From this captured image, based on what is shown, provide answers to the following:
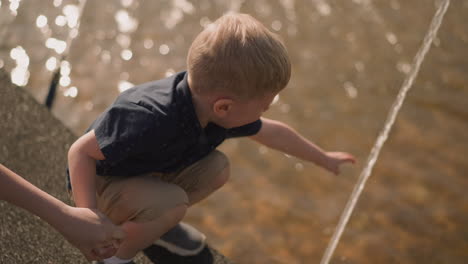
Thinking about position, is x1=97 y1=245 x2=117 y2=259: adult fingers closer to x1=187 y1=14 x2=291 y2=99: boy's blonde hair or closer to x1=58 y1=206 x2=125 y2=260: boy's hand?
x1=58 y1=206 x2=125 y2=260: boy's hand

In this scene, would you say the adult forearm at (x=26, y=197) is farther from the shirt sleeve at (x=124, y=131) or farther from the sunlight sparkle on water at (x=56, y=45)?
the sunlight sparkle on water at (x=56, y=45)

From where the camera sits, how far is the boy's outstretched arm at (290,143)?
7.15 ft

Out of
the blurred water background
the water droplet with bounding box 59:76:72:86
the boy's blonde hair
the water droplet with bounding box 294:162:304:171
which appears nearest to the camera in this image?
the boy's blonde hair

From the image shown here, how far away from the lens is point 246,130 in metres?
2.07

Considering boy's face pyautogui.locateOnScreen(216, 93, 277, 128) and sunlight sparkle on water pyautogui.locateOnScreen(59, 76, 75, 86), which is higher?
boy's face pyautogui.locateOnScreen(216, 93, 277, 128)

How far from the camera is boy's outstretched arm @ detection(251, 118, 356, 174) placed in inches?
85.8

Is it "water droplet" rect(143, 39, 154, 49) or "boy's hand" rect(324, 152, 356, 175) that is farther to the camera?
"water droplet" rect(143, 39, 154, 49)

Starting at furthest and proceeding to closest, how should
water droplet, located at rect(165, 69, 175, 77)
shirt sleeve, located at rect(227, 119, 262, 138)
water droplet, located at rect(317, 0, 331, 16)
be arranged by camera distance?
1. water droplet, located at rect(317, 0, 331, 16)
2. water droplet, located at rect(165, 69, 175, 77)
3. shirt sleeve, located at rect(227, 119, 262, 138)

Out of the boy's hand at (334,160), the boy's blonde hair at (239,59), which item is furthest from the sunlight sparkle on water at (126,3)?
the boy's blonde hair at (239,59)

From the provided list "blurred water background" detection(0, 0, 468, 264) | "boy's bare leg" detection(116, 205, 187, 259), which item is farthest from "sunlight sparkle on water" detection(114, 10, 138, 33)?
"boy's bare leg" detection(116, 205, 187, 259)

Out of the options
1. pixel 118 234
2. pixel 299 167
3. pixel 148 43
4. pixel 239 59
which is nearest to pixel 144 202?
pixel 118 234

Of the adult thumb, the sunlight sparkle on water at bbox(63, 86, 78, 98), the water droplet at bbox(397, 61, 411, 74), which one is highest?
the adult thumb

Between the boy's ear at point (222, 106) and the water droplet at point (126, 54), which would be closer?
the boy's ear at point (222, 106)

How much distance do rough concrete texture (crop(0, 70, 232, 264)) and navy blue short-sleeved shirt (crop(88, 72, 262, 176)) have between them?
38 centimetres
